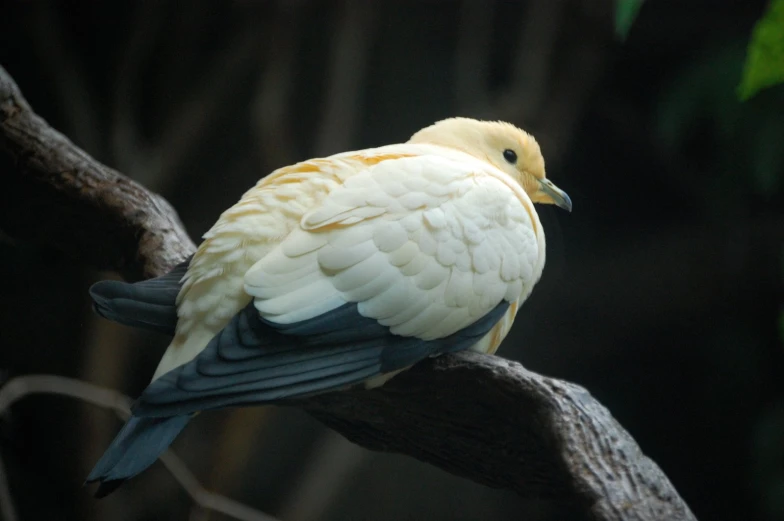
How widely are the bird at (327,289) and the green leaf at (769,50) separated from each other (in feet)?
2.02

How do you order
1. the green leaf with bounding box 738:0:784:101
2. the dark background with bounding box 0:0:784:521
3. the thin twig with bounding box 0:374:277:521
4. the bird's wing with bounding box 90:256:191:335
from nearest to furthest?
the green leaf with bounding box 738:0:784:101, the bird's wing with bounding box 90:256:191:335, the thin twig with bounding box 0:374:277:521, the dark background with bounding box 0:0:784:521

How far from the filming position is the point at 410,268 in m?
1.63

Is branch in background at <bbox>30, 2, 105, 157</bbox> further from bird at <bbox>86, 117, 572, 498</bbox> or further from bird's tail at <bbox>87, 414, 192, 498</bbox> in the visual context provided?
bird's tail at <bbox>87, 414, 192, 498</bbox>

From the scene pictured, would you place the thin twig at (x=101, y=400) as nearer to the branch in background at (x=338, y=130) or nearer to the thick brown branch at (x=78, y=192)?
the branch in background at (x=338, y=130)

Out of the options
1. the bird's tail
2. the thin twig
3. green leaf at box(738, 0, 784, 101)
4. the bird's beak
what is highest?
green leaf at box(738, 0, 784, 101)

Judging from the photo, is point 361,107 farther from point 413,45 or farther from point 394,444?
point 394,444

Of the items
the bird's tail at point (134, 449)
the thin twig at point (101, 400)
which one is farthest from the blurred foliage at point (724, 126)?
the bird's tail at point (134, 449)

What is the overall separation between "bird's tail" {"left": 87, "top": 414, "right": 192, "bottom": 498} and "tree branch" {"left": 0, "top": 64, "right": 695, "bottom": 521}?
384 millimetres

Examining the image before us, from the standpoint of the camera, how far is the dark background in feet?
11.1

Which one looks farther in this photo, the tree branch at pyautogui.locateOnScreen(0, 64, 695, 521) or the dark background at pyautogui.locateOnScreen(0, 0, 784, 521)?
the dark background at pyautogui.locateOnScreen(0, 0, 784, 521)

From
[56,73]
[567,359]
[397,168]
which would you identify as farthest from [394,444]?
[56,73]

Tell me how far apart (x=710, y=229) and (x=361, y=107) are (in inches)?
61.7

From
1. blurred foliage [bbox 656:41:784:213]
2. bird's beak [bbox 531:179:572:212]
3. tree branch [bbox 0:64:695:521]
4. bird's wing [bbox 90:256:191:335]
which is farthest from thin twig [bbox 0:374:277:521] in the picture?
blurred foliage [bbox 656:41:784:213]

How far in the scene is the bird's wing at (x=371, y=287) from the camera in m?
1.46
